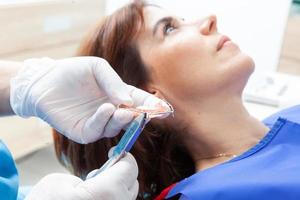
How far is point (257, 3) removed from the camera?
8.54 ft

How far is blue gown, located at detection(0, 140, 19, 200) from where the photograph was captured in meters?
1.01

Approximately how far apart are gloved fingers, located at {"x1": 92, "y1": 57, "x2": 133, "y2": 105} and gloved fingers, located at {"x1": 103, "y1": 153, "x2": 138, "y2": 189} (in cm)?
14

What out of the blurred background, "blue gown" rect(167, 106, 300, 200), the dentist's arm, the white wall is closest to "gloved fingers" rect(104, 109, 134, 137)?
"blue gown" rect(167, 106, 300, 200)

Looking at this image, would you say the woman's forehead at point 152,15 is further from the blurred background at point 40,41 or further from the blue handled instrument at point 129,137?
the blurred background at point 40,41

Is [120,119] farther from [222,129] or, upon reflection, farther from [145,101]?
[222,129]

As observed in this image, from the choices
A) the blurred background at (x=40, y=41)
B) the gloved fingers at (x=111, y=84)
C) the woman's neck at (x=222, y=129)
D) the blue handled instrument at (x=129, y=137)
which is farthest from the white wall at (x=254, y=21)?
the blue handled instrument at (x=129, y=137)

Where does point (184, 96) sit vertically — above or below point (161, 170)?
above

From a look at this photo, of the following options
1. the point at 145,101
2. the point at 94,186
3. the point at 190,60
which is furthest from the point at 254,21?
the point at 94,186

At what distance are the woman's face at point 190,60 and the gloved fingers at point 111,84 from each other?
24cm

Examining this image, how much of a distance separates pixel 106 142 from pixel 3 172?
314 millimetres

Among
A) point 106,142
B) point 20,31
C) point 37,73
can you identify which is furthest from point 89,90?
point 20,31

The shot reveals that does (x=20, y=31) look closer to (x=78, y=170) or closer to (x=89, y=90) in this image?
(x=78, y=170)

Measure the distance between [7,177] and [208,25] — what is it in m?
0.73

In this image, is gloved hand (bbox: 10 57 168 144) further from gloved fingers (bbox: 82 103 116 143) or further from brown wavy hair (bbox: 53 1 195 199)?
brown wavy hair (bbox: 53 1 195 199)
